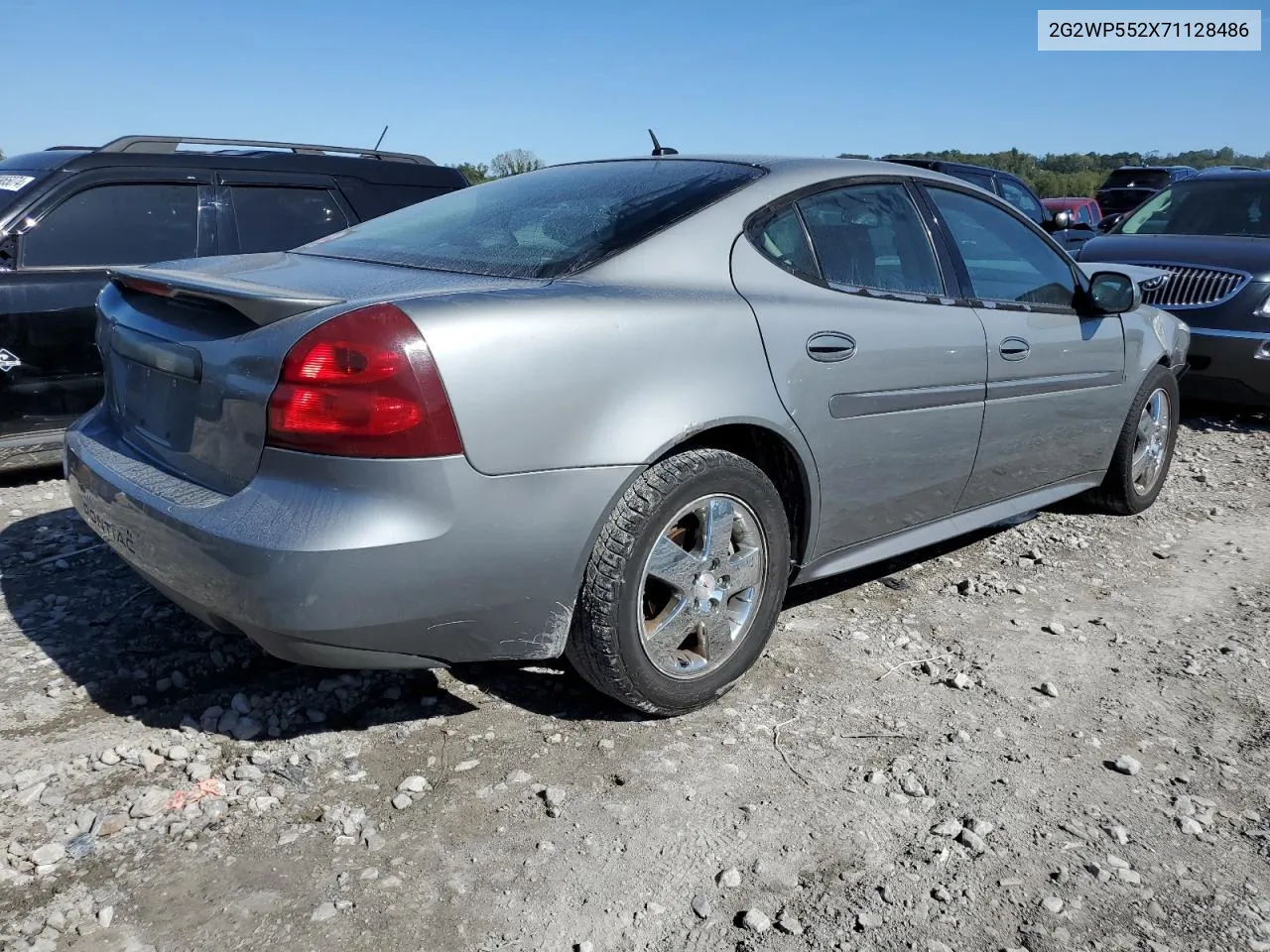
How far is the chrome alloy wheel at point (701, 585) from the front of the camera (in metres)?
2.82

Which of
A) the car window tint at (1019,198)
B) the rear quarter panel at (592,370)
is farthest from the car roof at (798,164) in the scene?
the car window tint at (1019,198)

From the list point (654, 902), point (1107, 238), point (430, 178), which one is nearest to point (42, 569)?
point (654, 902)

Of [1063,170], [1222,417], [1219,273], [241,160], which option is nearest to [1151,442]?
[1219,273]

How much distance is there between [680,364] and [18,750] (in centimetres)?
193

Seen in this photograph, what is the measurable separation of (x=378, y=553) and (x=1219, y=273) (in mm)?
6552

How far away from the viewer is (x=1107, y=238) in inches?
316

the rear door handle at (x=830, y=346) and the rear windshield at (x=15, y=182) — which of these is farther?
the rear windshield at (x=15, y=182)

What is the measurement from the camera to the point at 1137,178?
22.8 metres

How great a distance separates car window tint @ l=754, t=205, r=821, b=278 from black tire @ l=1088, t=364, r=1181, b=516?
2236 mm

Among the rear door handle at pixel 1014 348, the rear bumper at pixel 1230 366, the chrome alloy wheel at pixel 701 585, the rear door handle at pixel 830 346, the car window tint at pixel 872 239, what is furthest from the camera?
the rear bumper at pixel 1230 366

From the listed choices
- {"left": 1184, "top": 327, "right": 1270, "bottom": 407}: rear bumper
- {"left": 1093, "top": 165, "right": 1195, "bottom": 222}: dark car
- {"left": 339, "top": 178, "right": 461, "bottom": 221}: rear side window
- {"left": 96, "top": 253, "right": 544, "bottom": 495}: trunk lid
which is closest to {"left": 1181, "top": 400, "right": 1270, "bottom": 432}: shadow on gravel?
{"left": 1184, "top": 327, "right": 1270, "bottom": 407}: rear bumper

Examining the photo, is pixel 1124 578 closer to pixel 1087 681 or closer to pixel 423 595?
pixel 1087 681

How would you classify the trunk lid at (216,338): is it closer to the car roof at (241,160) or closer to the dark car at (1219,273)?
the car roof at (241,160)

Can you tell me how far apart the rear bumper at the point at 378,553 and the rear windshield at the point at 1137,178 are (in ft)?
74.7
